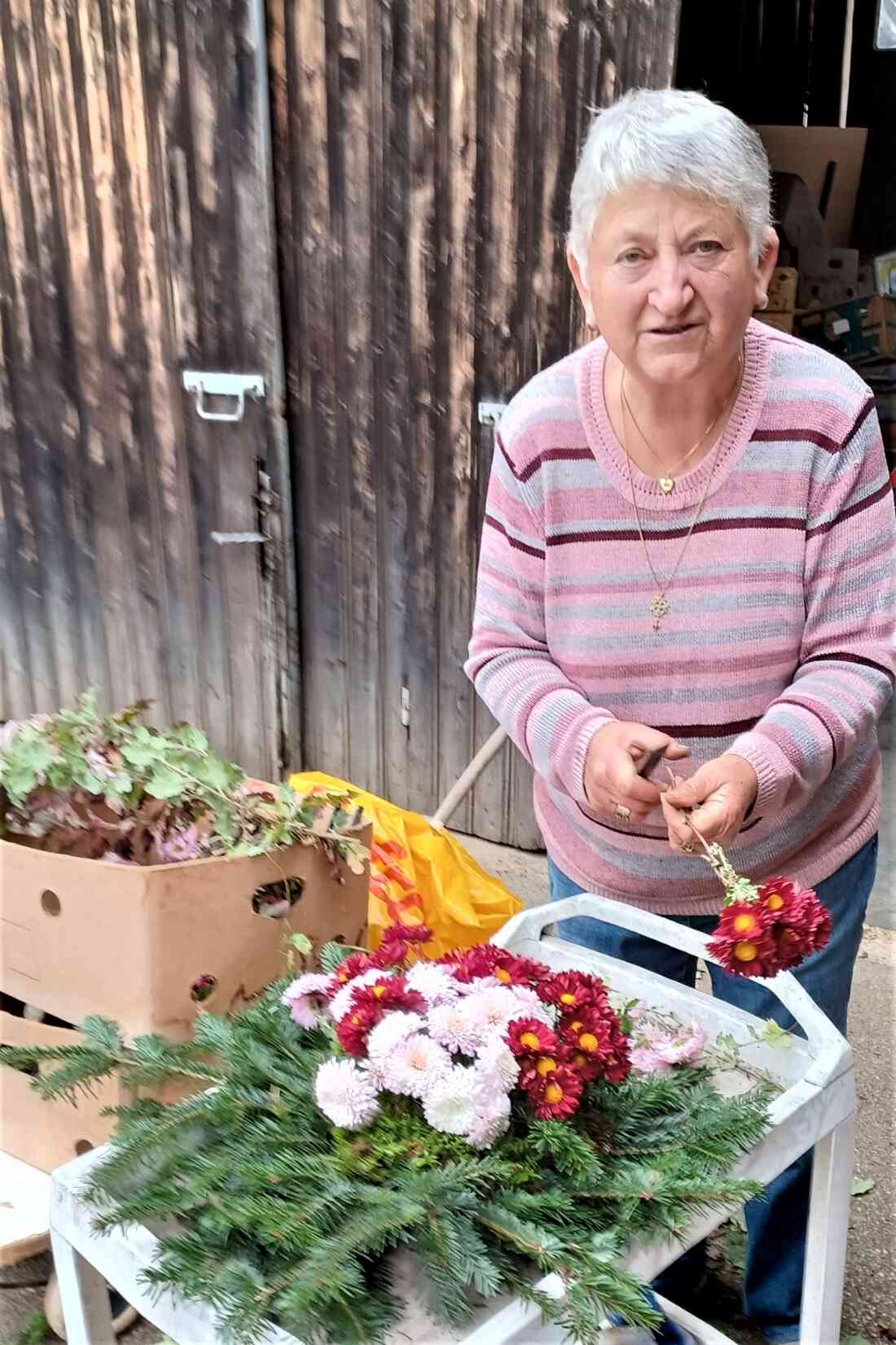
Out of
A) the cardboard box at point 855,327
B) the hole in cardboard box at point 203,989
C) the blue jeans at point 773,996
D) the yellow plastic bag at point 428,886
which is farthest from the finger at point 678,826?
the cardboard box at point 855,327

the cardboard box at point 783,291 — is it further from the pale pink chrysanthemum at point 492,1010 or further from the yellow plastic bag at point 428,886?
the pale pink chrysanthemum at point 492,1010

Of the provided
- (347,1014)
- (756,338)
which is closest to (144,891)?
(347,1014)

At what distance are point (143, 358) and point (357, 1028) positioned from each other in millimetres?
3115

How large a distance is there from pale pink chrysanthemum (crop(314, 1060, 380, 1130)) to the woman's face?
83 cm

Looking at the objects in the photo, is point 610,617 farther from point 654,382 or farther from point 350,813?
point 350,813

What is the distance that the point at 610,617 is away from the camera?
1511 mm

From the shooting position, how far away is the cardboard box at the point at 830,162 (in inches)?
186

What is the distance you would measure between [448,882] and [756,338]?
1488mm

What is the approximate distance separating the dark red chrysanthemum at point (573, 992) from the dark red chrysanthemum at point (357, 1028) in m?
0.17

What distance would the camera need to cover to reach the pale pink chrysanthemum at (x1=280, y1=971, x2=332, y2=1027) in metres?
1.20

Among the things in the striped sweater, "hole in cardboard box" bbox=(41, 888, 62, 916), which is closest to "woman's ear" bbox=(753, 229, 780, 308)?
the striped sweater

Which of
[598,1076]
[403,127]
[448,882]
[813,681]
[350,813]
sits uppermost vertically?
[403,127]

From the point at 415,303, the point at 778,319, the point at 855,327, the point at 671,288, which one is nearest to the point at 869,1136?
the point at 671,288

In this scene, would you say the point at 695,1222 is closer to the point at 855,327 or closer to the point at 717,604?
the point at 717,604
